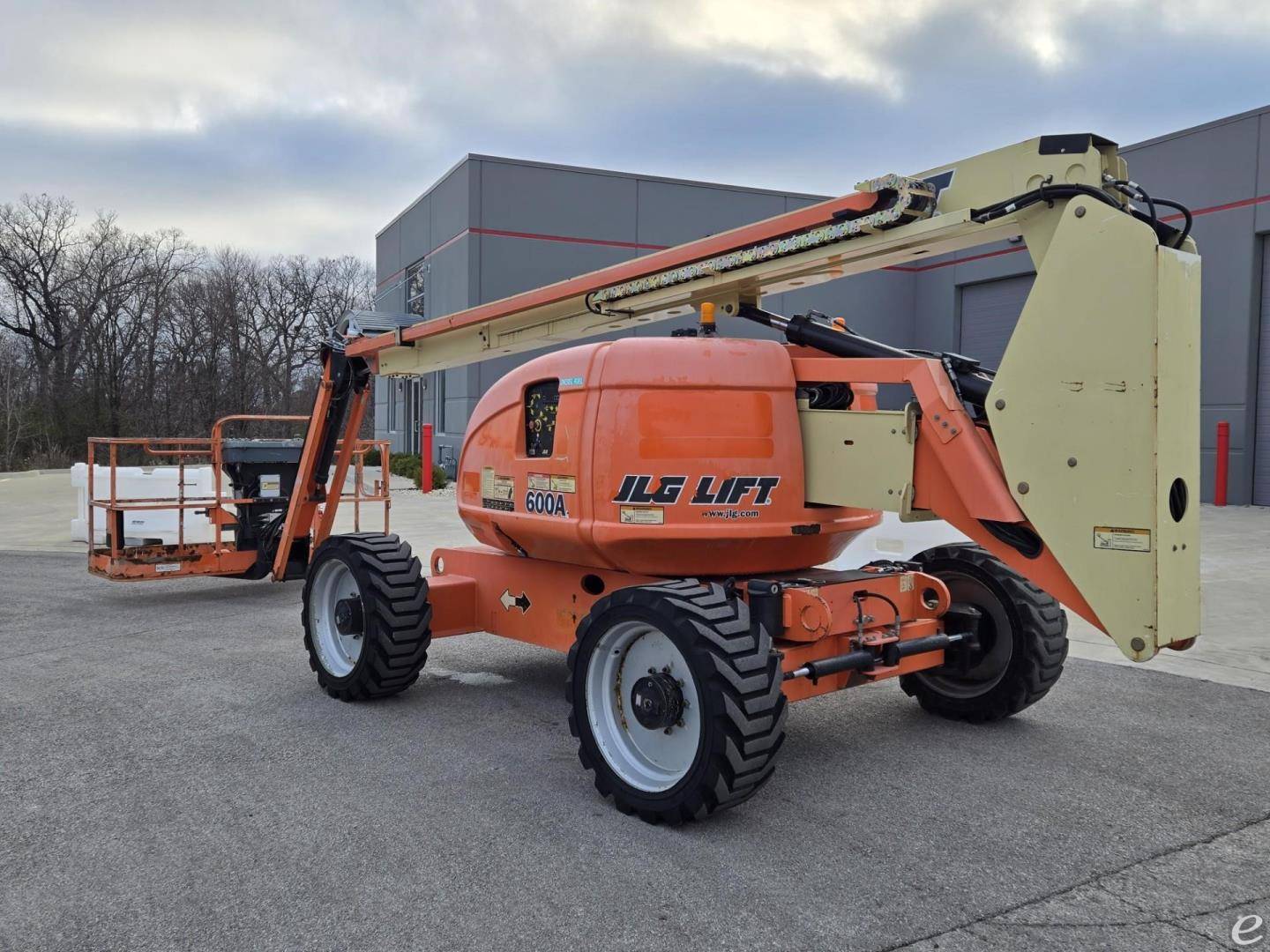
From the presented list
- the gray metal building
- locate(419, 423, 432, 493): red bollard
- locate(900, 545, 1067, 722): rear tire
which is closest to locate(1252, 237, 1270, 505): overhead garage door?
the gray metal building

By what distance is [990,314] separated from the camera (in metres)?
25.9

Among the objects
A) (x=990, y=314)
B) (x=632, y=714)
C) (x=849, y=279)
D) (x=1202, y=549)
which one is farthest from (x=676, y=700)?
(x=849, y=279)

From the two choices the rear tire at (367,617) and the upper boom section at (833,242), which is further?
the rear tire at (367,617)

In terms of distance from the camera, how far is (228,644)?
824cm

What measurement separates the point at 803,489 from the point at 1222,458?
18350mm

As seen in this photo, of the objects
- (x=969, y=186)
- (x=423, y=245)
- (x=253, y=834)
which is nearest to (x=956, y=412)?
(x=969, y=186)

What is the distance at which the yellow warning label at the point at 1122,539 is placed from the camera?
3896 millimetres

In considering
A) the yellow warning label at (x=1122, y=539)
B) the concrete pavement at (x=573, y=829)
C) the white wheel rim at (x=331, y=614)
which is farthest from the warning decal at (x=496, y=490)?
the yellow warning label at (x=1122, y=539)

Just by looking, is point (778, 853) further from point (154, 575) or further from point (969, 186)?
point (154, 575)

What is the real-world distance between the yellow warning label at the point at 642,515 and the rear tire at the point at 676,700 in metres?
0.48

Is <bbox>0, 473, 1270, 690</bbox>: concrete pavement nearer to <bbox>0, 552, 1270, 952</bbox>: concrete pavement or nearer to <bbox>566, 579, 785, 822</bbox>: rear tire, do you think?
<bbox>0, 552, 1270, 952</bbox>: concrete pavement

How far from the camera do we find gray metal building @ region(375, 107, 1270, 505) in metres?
20.0

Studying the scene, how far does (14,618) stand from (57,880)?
6.55 meters

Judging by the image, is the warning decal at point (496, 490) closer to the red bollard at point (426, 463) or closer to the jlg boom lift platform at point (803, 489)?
the jlg boom lift platform at point (803, 489)
